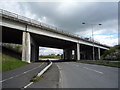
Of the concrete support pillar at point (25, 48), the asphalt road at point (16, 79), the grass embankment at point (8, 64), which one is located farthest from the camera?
the concrete support pillar at point (25, 48)

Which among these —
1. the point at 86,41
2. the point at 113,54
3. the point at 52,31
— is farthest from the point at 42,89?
the point at 113,54

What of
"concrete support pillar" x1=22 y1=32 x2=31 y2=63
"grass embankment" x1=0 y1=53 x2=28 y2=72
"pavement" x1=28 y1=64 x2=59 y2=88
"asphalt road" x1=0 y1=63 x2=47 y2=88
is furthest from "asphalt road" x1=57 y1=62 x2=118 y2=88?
"concrete support pillar" x1=22 y1=32 x2=31 y2=63

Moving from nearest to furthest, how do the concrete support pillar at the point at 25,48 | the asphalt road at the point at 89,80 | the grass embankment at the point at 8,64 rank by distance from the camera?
the asphalt road at the point at 89,80 < the grass embankment at the point at 8,64 < the concrete support pillar at the point at 25,48

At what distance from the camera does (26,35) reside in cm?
3116

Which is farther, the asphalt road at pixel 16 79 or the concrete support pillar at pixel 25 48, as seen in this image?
the concrete support pillar at pixel 25 48

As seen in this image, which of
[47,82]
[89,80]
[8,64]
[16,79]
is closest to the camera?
[47,82]

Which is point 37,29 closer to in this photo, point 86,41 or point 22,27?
point 22,27

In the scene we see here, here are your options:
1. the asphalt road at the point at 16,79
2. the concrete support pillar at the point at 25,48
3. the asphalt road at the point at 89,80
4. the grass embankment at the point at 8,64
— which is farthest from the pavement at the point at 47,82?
the concrete support pillar at the point at 25,48

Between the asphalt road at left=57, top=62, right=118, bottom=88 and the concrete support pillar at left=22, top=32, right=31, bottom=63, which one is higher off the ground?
the concrete support pillar at left=22, top=32, right=31, bottom=63

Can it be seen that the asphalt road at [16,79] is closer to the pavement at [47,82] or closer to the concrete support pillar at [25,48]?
the pavement at [47,82]

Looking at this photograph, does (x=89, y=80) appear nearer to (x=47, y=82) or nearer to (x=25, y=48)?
(x=47, y=82)

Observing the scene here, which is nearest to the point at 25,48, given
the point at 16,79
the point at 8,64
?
the point at 8,64

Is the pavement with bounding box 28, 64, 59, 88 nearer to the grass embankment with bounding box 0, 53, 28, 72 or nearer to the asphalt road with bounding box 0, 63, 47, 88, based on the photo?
the asphalt road with bounding box 0, 63, 47, 88

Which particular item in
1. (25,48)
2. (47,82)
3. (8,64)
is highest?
(25,48)
